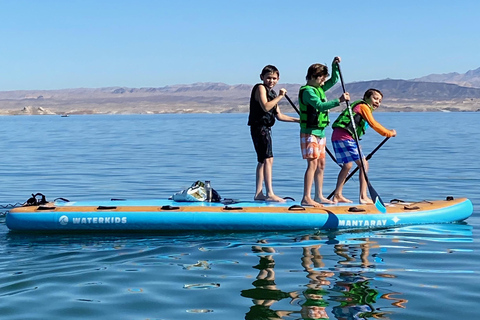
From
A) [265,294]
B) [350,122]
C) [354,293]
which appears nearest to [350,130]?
[350,122]

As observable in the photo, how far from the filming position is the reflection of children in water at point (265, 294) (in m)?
6.11

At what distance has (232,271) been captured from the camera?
759 centimetres

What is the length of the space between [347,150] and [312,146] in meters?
0.69

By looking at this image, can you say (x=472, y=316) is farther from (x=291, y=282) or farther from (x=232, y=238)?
(x=232, y=238)

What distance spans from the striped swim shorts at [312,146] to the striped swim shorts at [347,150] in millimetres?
459

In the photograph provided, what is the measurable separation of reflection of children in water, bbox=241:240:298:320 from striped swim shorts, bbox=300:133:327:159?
6.56 feet

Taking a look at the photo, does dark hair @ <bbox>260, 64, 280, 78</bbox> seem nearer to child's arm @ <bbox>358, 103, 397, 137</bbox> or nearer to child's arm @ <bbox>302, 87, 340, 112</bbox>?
child's arm @ <bbox>302, 87, 340, 112</bbox>

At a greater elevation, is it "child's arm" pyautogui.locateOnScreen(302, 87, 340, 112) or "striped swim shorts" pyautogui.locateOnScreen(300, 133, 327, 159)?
"child's arm" pyautogui.locateOnScreen(302, 87, 340, 112)

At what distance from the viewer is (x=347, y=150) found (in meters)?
10.1

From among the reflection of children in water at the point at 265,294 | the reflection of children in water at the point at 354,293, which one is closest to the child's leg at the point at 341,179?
the reflection of children in water at the point at 354,293

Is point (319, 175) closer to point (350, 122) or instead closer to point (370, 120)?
point (350, 122)

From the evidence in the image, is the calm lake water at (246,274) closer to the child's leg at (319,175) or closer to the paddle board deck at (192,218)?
the paddle board deck at (192,218)

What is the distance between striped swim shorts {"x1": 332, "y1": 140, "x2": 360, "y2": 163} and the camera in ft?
33.1

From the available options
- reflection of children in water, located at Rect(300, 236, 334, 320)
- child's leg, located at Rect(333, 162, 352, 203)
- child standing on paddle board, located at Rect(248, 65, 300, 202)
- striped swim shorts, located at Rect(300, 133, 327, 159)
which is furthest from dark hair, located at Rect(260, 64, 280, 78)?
reflection of children in water, located at Rect(300, 236, 334, 320)
